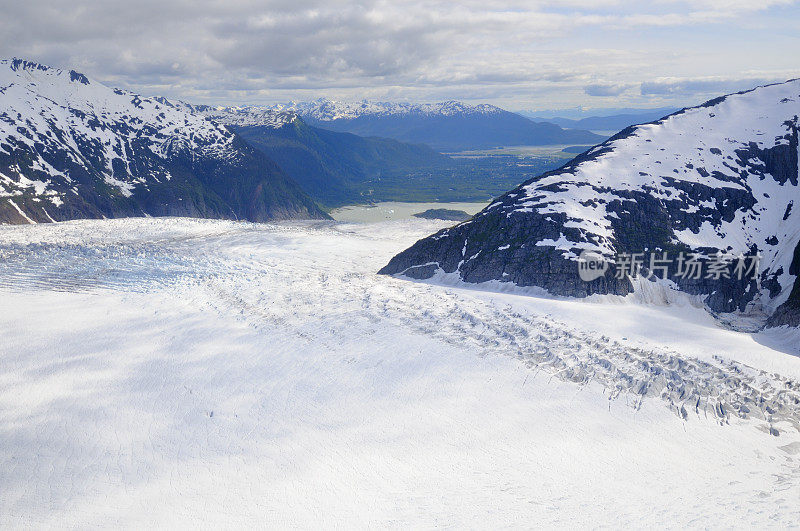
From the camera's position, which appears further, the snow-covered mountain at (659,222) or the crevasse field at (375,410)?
the snow-covered mountain at (659,222)

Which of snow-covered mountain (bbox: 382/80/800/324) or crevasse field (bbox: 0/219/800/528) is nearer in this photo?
crevasse field (bbox: 0/219/800/528)

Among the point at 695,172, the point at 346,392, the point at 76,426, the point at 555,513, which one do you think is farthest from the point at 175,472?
the point at 695,172

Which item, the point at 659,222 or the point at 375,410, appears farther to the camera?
the point at 659,222

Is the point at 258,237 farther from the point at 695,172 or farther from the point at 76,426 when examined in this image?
the point at 695,172

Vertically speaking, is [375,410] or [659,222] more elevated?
[659,222]
